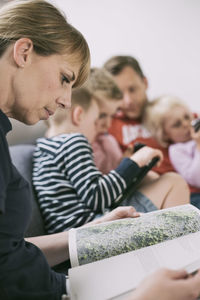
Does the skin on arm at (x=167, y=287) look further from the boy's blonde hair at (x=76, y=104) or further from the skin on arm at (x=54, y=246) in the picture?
the boy's blonde hair at (x=76, y=104)

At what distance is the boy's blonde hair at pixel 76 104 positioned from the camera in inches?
43.6

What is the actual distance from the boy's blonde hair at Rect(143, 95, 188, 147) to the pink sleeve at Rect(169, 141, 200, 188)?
9 cm

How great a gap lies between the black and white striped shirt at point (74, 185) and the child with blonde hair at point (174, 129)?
525mm

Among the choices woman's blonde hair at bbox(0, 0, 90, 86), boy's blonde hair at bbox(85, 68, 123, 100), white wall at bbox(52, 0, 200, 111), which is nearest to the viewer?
woman's blonde hair at bbox(0, 0, 90, 86)

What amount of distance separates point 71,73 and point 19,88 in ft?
0.41

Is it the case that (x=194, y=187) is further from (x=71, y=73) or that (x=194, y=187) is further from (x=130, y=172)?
(x=71, y=73)

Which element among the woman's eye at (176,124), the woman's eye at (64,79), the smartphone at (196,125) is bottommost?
the woman's eye at (176,124)

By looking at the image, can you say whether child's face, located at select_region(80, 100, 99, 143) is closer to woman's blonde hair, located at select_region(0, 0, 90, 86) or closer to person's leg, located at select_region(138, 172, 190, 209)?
person's leg, located at select_region(138, 172, 190, 209)

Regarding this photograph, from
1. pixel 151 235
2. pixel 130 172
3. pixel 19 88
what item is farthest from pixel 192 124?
pixel 19 88

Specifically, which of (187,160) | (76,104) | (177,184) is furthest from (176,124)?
(76,104)

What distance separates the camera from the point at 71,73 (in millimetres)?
638

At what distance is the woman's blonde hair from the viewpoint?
0.56 m

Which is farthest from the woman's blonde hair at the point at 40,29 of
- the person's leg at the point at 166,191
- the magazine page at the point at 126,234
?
the person's leg at the point at 166,191

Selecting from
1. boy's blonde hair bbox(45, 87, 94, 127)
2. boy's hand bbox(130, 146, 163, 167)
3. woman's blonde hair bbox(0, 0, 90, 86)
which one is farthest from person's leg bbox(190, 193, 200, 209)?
woman's blonde hair bbox(0, 0, 90, 86)
